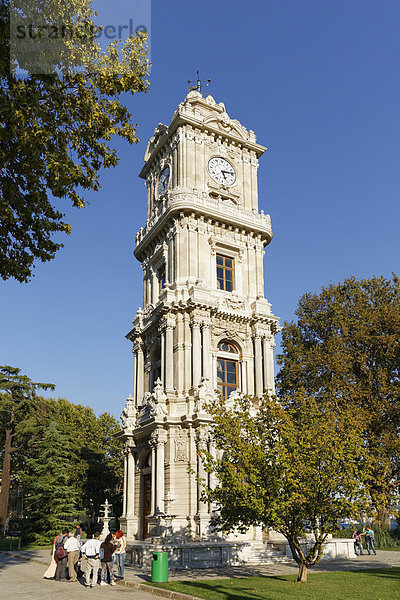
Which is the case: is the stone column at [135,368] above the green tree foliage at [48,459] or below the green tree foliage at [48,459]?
above

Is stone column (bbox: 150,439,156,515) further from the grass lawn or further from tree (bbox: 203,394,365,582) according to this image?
tree (bbox: 203,394,365,582)

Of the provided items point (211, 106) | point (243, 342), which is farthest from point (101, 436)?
point (211, 106)

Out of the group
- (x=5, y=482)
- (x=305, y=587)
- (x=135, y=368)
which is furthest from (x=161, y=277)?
(x=305, y=587)

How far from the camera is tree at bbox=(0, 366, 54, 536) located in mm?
43281

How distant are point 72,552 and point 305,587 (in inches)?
314

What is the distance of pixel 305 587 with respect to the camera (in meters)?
15.9

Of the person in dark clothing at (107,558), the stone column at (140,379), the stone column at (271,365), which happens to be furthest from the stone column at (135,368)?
the person in dark clothing at (107,558)

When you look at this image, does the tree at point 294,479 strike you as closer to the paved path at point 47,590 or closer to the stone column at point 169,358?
the paved path at point 47,590

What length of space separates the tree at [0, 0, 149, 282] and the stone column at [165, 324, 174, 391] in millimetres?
17305

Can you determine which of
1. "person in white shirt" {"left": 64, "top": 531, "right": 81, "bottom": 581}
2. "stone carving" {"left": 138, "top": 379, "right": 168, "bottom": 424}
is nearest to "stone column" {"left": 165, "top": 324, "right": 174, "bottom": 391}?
"stone carving" {"left": 138, "top": 379, "right": 168, "bottom": 424}

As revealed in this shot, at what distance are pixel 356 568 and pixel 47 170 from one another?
19.2 meters

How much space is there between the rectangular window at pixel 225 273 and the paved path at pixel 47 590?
19323 mm

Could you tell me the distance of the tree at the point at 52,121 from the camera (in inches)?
448

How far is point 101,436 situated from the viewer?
5597 centimetres
